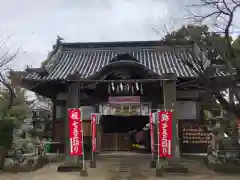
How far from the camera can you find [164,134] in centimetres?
1288

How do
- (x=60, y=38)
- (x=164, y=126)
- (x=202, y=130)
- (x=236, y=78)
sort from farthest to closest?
1. (x=60, y=38)
2. (x=202, y=130)
3. (x=164, y=126)
4. (x=236, y=78)

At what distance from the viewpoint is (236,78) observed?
436 inches

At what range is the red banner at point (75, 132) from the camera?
12781 millimetres

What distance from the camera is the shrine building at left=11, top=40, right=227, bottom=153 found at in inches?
615

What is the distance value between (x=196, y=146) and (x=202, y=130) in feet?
3.01

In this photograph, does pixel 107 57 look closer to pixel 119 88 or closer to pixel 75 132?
pixel 119 88

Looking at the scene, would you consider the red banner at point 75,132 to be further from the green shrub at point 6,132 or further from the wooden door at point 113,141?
the wooden door at point 113,141

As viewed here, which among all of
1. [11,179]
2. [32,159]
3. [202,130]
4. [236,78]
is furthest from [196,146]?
[11,179]

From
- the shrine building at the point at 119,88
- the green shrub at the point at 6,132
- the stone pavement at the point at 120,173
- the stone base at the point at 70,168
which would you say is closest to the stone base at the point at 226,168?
the stone pavement at the point at 120,173

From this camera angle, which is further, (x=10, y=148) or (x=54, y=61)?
(x=54, y=61)

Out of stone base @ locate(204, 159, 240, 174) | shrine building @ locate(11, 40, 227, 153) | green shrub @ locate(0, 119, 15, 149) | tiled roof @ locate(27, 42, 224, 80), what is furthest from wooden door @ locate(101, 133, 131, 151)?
stone base @ locate(204, 159, 240, 174)

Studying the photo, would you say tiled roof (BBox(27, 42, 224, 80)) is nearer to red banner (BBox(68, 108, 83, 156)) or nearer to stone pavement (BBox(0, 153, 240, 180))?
red banner (BBox(68, 108, 83, 156))

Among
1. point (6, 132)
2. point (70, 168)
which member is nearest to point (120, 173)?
point (70, 168)

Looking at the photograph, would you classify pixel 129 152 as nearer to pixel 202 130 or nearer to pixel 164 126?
pixel 202 130
